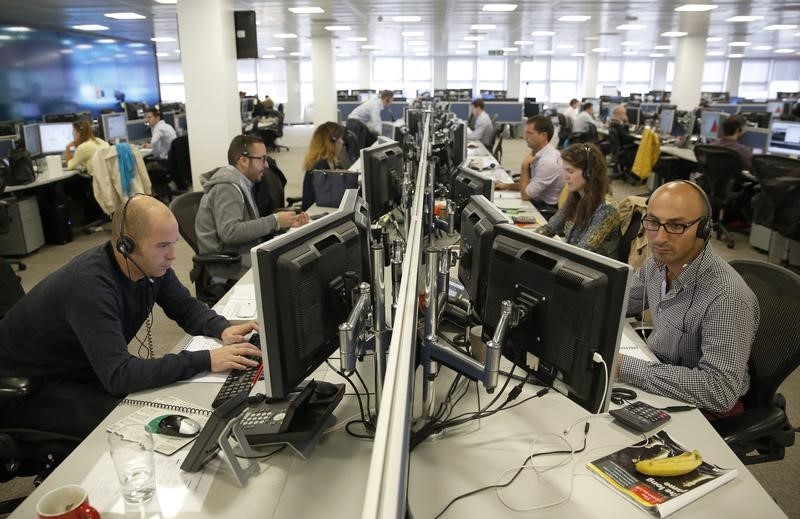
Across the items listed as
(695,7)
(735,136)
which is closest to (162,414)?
(735,136)

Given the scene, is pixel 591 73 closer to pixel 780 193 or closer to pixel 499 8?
pixel 499 8

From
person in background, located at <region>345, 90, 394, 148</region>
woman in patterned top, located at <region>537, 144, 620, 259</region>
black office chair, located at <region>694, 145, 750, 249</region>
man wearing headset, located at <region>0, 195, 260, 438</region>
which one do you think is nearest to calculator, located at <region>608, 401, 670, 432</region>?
man wearing headset, located at <region>0, 195, 260, 438</region>

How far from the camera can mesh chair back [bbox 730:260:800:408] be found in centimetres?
184

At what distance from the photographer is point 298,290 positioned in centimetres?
136

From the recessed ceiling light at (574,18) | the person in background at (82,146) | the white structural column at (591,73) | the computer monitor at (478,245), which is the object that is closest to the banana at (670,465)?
the computer monitor at (478,245)

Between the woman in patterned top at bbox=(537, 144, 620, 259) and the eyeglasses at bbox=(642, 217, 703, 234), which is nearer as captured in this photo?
the eyeglasses at bbox=(642, 217, 703, 234)

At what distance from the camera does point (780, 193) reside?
4871 mm

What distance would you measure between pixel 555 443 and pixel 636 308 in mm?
1044

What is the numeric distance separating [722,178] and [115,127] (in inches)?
288

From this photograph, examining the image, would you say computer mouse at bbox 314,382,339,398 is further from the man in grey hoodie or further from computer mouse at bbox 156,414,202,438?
the man in grey hoodie

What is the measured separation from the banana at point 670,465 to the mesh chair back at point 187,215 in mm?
2689

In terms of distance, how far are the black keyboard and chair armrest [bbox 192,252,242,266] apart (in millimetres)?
1387

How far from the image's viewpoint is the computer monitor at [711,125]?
798 centimetres

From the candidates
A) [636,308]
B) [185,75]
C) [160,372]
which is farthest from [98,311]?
[185,75]
